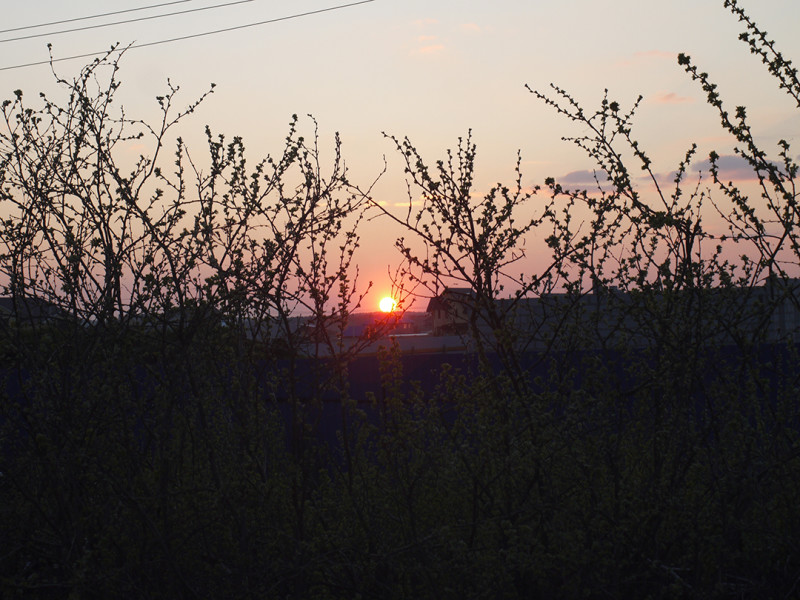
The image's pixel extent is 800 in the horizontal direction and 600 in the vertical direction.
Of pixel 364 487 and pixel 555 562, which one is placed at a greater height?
pixel 364 487

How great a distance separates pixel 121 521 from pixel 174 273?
115cm

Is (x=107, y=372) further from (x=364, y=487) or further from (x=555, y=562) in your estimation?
(x=555, y=562)

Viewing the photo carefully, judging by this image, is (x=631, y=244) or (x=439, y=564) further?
(x=631, y=244)

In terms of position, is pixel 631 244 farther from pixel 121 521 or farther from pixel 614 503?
pixel 121 521

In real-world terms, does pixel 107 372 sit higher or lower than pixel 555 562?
higher

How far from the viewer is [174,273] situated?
4.02 meters

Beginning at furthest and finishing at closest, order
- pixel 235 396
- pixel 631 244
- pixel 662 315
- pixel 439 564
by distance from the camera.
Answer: pixel 631 244 < pixel 235 396 < pixel 662 315 < pixel 439 564

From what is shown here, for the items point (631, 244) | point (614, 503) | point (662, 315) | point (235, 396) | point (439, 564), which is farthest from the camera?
point (631, 244)

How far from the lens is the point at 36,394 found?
3.70m

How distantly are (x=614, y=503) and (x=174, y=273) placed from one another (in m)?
2.22

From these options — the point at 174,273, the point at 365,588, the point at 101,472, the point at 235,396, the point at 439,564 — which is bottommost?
the point at 365,588

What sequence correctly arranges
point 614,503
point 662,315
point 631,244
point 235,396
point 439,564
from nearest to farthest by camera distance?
point 439,564 → point 614,503 → point 662,315 → point 235,396 → point 631,244

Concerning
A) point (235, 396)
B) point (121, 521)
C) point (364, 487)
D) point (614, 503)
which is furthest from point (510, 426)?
point (121, 521)

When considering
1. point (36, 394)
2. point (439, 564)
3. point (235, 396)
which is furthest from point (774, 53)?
point (36, 394)
